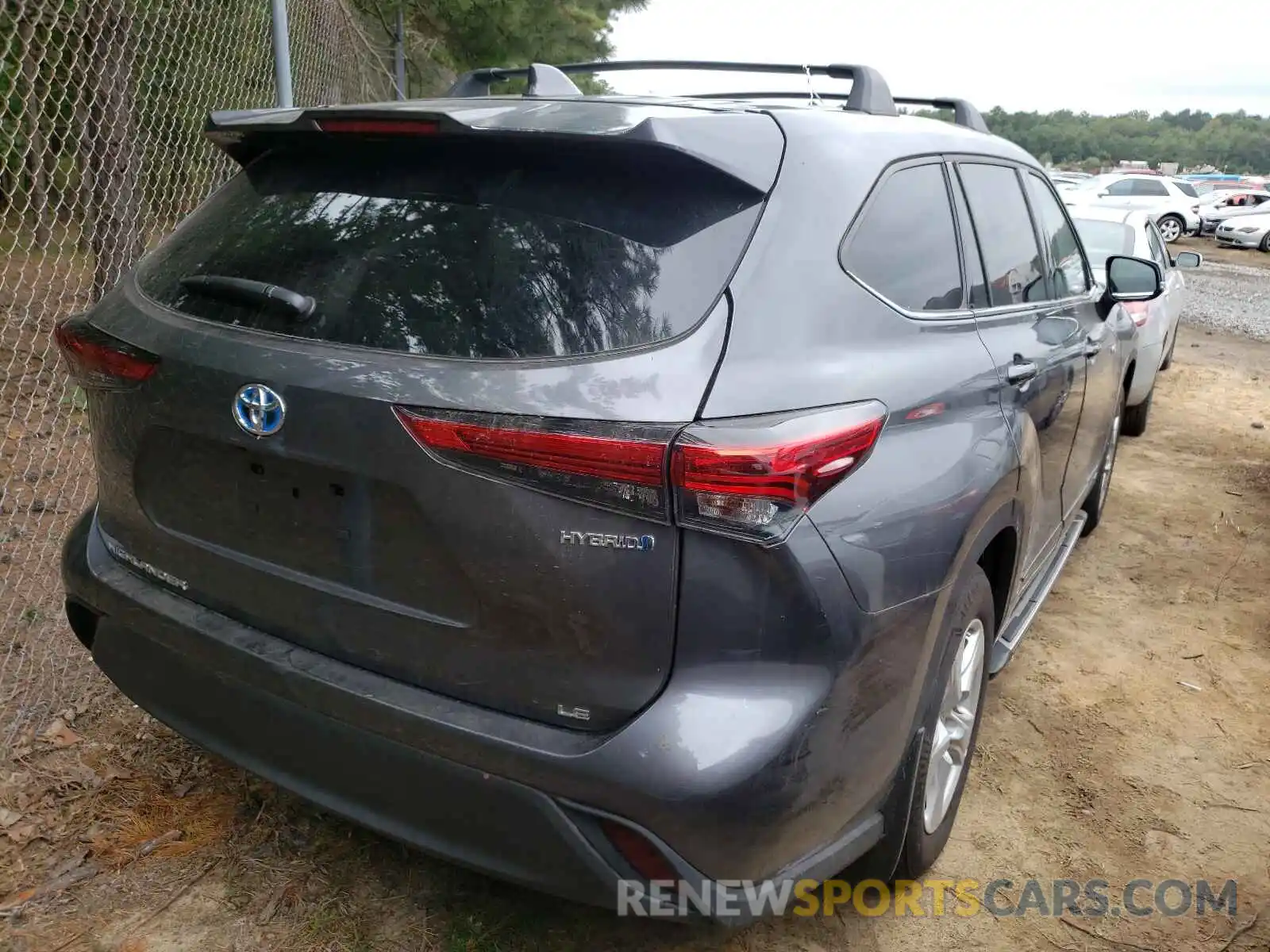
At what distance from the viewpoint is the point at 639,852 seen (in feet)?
5.59

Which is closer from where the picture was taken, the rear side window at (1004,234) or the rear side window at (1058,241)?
the rear side window at (1004,234)

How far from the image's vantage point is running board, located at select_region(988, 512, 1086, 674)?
2842 millimetres

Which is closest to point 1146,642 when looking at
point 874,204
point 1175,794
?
point 1175,794

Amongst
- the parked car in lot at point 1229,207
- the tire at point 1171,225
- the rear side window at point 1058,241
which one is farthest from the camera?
the parked car in lot at point 1229,207

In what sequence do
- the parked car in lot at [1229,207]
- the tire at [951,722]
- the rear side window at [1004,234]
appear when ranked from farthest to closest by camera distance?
the parked car in lot at [1229,207]
the rear side window at [1004,234]
the tire at [951,722]

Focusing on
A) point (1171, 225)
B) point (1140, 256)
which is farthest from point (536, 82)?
point (1171, 225)

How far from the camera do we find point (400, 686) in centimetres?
187

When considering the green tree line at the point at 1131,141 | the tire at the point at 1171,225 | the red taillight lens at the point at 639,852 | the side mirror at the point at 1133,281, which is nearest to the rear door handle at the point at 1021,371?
the side mirror at the point at 1133,281

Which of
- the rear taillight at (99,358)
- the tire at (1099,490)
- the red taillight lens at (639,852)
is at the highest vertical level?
the rear taillight at (99,358)

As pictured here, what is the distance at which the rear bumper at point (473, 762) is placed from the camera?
1.67m

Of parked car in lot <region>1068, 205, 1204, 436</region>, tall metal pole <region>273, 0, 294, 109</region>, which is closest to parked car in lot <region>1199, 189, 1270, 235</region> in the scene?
parked car in lot <region>1068, 205, 1204, 436</region>

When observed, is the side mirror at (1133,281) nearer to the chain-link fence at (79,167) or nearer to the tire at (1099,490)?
the tire at (1099,490)

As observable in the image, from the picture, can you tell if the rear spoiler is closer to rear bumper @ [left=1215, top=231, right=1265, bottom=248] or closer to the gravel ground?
the gravel ground

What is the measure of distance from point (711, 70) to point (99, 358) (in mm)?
2012
